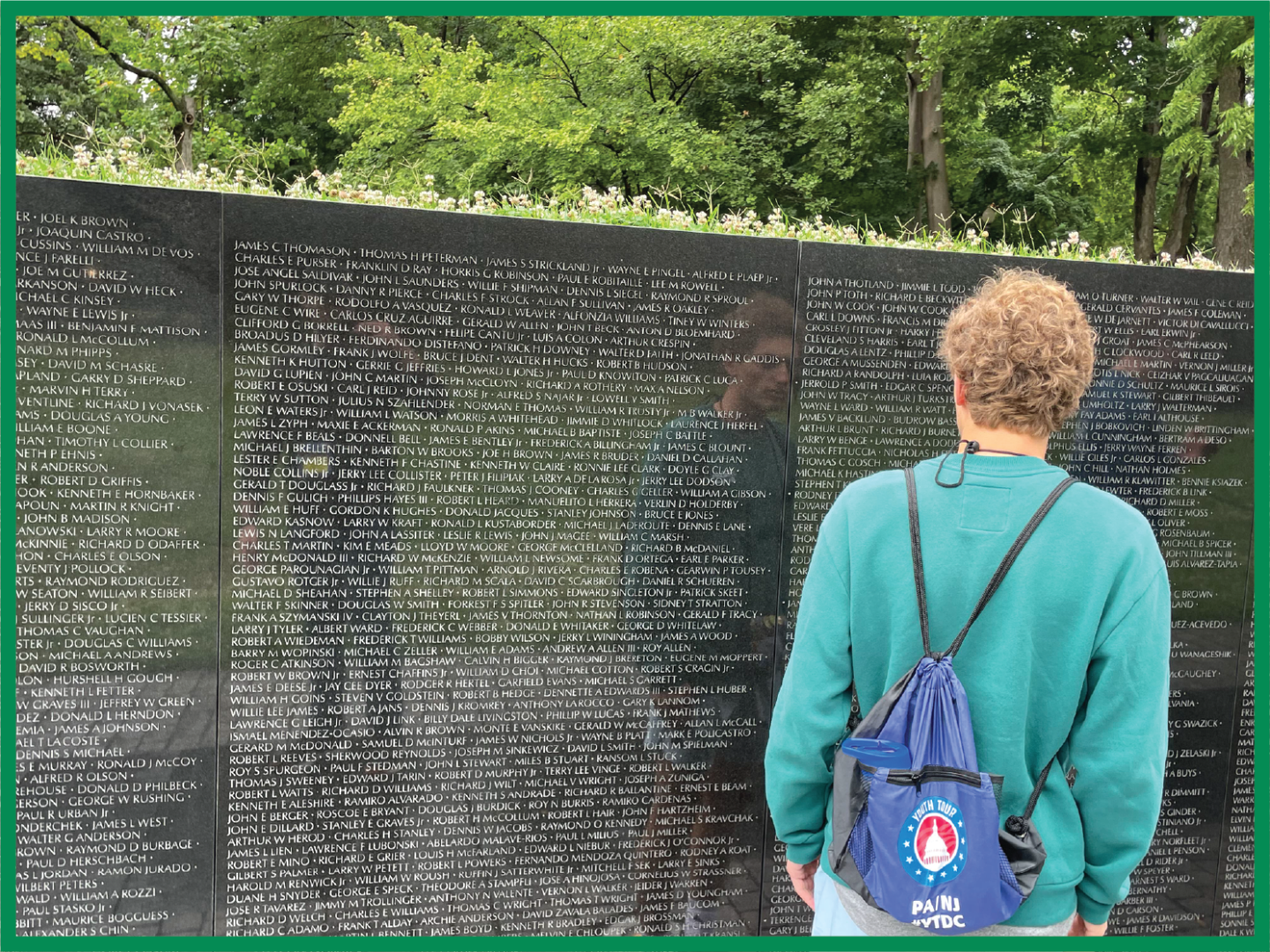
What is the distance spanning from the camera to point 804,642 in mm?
2268

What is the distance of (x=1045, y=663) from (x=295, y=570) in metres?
2.87

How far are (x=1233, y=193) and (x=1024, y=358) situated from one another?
12.4 meters

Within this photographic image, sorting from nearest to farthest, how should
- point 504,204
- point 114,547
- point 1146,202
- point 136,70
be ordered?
point 114,547 < point 504,204 < point 1146,202 < point 136,70

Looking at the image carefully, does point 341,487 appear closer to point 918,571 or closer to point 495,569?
point 495,569

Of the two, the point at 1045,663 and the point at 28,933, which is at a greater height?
the point at 1045,663

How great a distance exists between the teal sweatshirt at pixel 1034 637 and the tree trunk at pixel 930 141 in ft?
42.7

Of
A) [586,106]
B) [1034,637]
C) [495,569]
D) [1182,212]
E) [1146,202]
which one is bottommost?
[495,569]

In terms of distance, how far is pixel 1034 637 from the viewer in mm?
2094

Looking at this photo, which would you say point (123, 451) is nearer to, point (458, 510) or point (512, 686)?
point (458, 510)

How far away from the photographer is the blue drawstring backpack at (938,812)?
6.63ft

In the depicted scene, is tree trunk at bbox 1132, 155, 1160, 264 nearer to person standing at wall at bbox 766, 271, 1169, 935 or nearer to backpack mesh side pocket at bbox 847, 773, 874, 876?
person standing at wall at bbox 766, 271, 1169, 935

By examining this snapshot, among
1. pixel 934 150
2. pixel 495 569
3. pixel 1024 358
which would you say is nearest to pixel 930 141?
pixel 934 150

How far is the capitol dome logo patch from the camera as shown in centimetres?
202

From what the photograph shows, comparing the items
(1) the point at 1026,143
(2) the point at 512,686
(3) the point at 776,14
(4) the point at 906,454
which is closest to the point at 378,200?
(2) the point at 512,686
